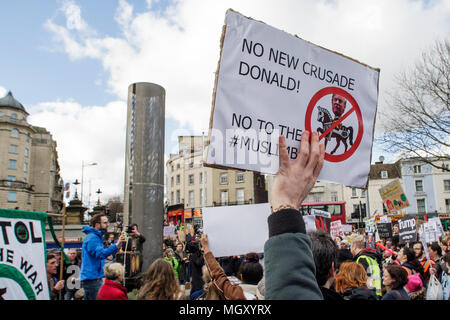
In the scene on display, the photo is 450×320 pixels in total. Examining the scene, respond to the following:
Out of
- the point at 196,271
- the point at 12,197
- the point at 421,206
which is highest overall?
the point at 12,197

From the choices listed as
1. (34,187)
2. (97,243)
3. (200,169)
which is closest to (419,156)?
(97,243)

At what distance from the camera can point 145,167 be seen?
5.81 metres

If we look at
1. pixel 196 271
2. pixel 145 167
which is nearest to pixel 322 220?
pixel 196 271

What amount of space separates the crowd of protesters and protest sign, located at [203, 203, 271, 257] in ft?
0.44

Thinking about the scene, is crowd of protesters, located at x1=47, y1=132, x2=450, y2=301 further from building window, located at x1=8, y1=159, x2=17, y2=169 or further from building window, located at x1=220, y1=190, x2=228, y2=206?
building window, located at x1=8, y1=159, x2=17, y2=169

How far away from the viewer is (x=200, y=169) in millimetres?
49750

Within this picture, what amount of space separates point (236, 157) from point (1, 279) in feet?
6.85

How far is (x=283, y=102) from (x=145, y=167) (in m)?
4.09

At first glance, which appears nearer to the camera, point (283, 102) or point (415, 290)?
point (283, 102)

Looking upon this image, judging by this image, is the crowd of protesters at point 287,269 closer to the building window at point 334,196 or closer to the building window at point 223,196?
the building window at point 223,196

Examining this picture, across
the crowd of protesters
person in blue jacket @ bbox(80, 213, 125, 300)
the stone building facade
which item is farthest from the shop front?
the stone building facade

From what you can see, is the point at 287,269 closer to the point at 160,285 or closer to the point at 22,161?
the point at 160,285

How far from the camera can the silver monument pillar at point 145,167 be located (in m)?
5.79

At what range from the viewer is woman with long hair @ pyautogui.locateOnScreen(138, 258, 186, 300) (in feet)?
10.9
